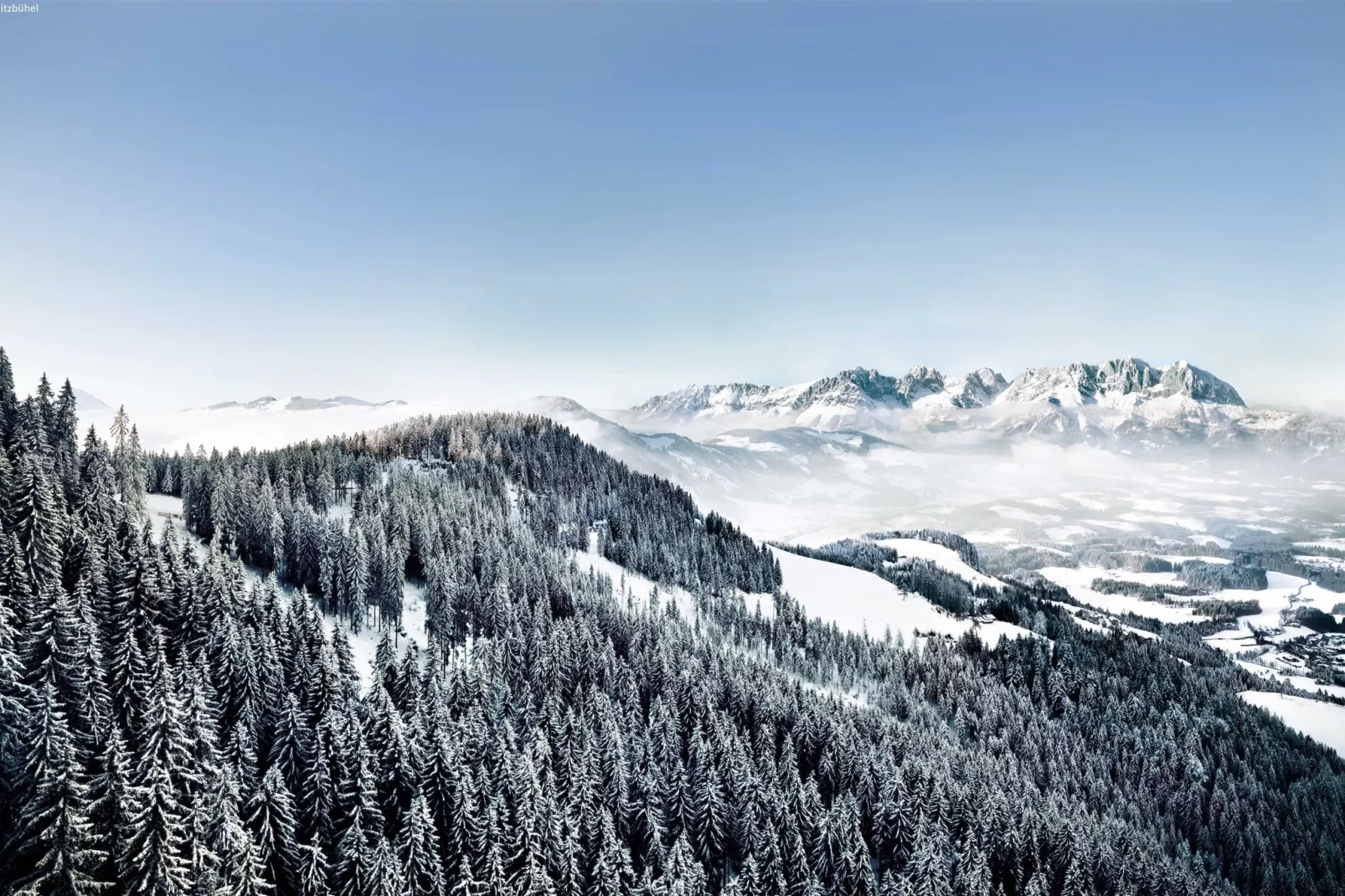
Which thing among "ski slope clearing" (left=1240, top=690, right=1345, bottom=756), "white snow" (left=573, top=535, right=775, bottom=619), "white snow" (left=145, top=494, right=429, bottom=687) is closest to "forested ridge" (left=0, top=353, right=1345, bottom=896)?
"white snow" (left=145, top=494, right=429, bottom=687)

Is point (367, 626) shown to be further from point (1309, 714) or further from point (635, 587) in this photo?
point (1309, 714)

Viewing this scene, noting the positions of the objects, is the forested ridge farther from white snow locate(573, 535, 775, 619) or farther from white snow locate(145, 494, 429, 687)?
white snow locate(573, 535, 775, 619)

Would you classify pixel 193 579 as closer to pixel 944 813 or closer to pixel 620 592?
pixel 944 813

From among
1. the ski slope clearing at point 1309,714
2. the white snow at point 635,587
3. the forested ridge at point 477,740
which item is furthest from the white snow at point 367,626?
the ski slope clearing at point 1309,714

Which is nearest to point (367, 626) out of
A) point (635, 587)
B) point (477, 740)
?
point (477, 740)

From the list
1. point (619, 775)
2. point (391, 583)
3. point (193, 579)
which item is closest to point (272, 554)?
point (391, 583)

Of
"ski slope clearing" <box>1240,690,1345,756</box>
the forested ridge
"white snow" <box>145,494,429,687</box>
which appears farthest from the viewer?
"ski slope clearing" <box>1240,690,1345,756</box>

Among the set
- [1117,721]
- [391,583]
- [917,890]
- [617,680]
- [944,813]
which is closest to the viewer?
[917,890]
